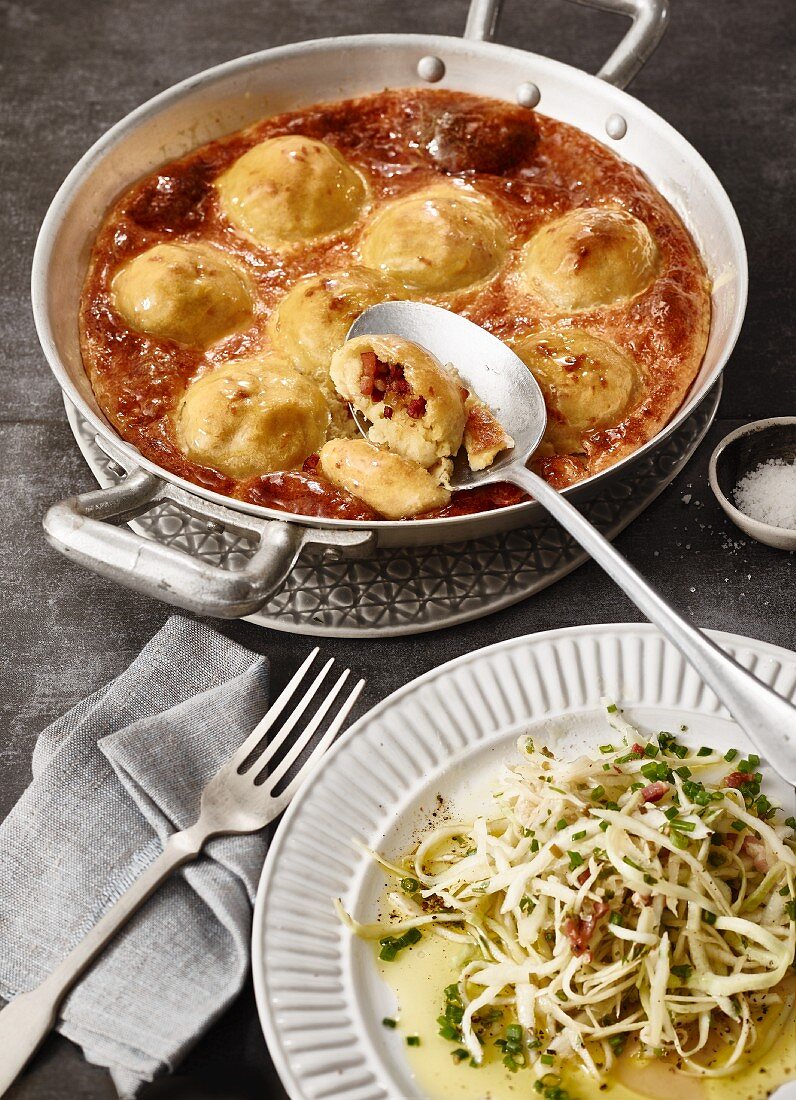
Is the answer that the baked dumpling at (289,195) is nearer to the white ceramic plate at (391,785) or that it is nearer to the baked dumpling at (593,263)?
the baked dumpling at (593,263)

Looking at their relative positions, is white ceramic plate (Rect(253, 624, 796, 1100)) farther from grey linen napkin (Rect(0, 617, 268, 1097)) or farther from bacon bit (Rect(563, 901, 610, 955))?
bacon bit (Rect(563, 901, 610, 955))

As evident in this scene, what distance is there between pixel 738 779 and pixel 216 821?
110cm

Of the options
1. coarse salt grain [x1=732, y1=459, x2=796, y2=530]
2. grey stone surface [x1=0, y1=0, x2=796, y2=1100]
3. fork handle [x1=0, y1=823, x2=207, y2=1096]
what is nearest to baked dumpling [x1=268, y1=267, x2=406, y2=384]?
grey stone surface [x1=0, y1=0, x2=796, y2=1100]

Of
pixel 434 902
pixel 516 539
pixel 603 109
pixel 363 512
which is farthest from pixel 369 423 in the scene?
pixel 603 109

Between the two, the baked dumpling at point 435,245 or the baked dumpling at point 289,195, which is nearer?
the baked dumpling at point 435,245

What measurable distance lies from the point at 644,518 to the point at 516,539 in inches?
14.6

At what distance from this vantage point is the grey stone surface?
108 inches

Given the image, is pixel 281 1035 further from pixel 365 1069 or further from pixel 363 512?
pixel 363 512

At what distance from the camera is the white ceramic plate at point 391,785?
6.68 ft

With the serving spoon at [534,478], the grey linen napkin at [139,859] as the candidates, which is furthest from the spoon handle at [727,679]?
the grey linen napkin at [139,859]

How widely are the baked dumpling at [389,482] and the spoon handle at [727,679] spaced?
49cm

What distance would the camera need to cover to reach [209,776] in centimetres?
248

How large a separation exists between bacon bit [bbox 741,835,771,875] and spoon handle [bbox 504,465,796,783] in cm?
28

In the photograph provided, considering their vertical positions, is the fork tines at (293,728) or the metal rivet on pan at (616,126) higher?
the metal rivet on pan at (616,126)
